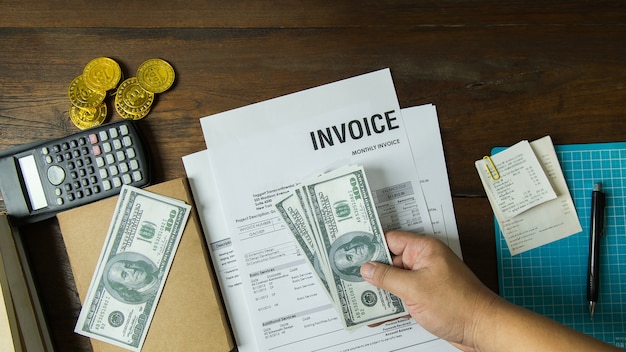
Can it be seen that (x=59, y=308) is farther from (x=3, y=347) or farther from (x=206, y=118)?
(x=206, y=118)

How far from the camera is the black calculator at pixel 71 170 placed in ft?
2.34

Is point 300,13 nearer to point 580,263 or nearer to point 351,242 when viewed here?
point 351,242

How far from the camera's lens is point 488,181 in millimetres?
716

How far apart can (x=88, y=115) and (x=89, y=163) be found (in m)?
0.07

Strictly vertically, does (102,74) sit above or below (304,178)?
above

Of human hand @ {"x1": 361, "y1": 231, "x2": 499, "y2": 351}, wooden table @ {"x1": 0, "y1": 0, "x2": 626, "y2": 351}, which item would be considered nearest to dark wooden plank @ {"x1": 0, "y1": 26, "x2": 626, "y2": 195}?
wooden table @ {"x1": 0, "y1": 0, "x2": 626, "y2": 351}

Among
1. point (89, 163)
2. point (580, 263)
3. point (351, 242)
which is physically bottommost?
point (580, 263)

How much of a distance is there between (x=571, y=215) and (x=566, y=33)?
260 millimetres

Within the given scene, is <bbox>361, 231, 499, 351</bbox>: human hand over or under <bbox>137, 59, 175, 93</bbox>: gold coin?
under

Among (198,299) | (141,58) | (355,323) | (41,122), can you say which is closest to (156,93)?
(141,58)

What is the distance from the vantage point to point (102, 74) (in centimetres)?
72

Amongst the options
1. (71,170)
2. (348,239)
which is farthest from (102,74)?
(348,239)

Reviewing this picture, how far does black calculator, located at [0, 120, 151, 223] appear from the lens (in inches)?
28.0

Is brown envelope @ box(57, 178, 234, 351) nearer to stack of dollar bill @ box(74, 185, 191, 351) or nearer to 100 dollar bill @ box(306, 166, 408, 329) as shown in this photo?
stack of dollar bill @ box(74, 185, 191, 351)
